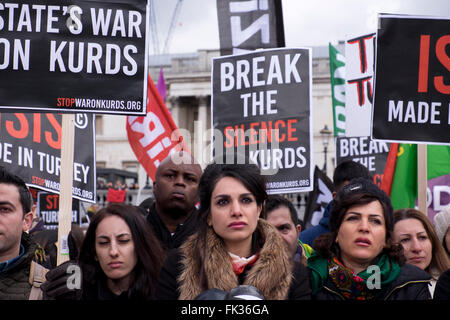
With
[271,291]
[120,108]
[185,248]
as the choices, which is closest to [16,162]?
[120,108]

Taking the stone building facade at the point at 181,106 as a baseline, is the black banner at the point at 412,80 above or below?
below

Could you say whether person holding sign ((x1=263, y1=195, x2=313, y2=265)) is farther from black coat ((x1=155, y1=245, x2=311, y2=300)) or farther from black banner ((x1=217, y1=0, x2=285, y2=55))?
black banner ((x1=217, y1=0, x2=285, y2=55))

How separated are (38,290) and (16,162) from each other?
2684 mm

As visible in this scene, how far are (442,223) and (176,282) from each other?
2213 millimetres

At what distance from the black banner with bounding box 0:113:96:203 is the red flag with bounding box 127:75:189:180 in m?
0.95

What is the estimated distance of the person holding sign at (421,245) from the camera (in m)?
3.96

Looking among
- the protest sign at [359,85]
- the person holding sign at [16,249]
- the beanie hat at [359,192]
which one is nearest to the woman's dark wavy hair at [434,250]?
the beanie hat at [359,192]

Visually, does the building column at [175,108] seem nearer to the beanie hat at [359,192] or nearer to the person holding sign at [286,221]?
the person holding sign at [286,221]

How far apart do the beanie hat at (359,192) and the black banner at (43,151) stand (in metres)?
3.13

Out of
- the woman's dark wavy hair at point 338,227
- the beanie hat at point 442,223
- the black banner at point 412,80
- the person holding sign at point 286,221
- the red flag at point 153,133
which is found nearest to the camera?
the woman's dark wavy hair at point 338,227

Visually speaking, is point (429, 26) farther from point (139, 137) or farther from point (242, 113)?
point (139, 137)

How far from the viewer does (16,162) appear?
18.4ft

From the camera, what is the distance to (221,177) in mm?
2932

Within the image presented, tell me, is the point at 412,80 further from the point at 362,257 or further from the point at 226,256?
the point at 226,256
